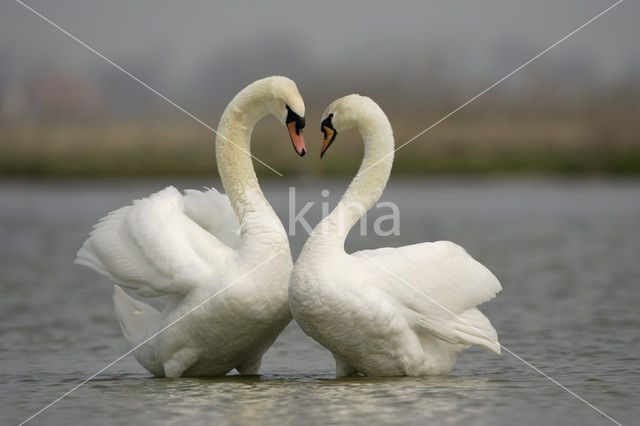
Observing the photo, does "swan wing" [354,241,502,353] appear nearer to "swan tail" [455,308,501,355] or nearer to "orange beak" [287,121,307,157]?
"swan tail" [455,308,501,355]

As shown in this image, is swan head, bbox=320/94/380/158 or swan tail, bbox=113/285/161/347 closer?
swan head, bbox=320/94/380/158

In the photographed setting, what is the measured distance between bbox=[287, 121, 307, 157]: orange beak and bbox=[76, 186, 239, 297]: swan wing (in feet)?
2.97

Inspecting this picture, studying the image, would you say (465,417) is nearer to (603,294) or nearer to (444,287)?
(444,287)

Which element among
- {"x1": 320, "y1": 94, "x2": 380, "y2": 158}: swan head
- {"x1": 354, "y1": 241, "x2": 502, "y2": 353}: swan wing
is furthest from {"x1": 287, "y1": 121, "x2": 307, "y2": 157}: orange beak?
{"x1": 354, "y1": 241, "x2": 502, "y2": 353}: swan wing

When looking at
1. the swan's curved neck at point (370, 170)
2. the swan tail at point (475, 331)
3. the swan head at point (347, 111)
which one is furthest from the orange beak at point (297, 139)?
the swan tail at point (475, 331)

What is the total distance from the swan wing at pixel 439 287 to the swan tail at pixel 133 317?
183 centimetres

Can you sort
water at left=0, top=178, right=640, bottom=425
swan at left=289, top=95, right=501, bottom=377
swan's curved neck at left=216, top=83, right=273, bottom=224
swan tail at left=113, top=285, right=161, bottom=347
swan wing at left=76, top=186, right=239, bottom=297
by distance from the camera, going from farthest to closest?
swan tail at left=113, top=285, right=161, bottom=347 → swan's curved neck at left=216, top=83, right=273, bottom=224 → swan wing at left=76, top=186, right=239, bottom=297 → swan at left=289, top=95, right=501, bottom=377 → water at left=0, top=178, right=640, bottom=425

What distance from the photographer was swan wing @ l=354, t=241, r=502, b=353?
26.3ft

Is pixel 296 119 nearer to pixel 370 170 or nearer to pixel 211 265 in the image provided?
pixel 370 170

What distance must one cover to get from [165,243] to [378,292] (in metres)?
1.63

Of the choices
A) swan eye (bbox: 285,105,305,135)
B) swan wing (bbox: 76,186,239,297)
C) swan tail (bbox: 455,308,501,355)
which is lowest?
swan tail (bbox: 455,308,501,355)

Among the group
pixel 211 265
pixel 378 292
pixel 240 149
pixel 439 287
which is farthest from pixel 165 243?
pixel 439 287

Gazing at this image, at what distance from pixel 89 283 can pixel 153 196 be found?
6.45 m

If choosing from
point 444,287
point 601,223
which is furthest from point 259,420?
point 601,223
